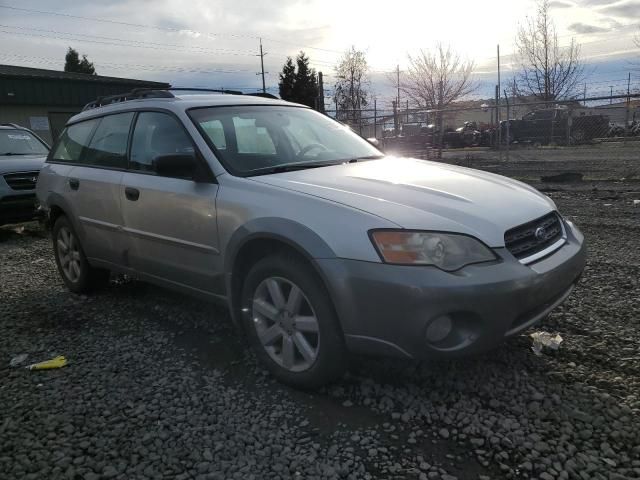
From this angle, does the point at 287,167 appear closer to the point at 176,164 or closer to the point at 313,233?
the point at 176,164

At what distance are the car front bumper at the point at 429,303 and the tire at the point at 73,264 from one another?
3.04m

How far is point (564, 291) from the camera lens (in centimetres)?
312

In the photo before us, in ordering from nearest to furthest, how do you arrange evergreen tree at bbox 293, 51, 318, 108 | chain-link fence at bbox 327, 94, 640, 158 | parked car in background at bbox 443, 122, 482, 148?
chain-link fence at bbox 327, 94, 640, 158, parked car in background at bbox 443, 122, 482, 148, evergreen tree at bbox 293, 51, 318, 108

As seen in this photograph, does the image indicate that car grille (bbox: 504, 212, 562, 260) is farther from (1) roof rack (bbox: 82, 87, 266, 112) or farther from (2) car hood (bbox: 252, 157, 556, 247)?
(1) roof rack (bbox: 82, 87, 266, 112)

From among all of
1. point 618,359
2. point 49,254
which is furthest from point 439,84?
point 618,359

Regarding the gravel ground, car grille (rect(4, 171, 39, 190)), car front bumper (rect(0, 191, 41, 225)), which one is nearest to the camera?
the gravel ground

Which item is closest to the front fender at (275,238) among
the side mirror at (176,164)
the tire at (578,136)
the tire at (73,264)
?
the side mirror at (176,164)

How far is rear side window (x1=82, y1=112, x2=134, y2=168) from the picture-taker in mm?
4379

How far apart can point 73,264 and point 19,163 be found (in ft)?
15.3

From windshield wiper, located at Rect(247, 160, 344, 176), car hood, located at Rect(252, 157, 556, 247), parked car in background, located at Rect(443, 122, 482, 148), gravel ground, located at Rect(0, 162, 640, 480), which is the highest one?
parked car in background, located at Rect(443, 122, 482, 148)

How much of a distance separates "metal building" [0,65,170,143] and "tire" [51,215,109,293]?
19913 mm

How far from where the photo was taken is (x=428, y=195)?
3049 millimetres

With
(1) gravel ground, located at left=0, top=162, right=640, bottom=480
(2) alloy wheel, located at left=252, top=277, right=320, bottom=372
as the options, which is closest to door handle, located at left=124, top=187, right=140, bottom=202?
(1) gravel ground, located at left=0, top=162, right=640, bottom=480

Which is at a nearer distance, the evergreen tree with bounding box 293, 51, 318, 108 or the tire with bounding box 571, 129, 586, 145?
the tire with bounding box 571, 129, 586, 145
